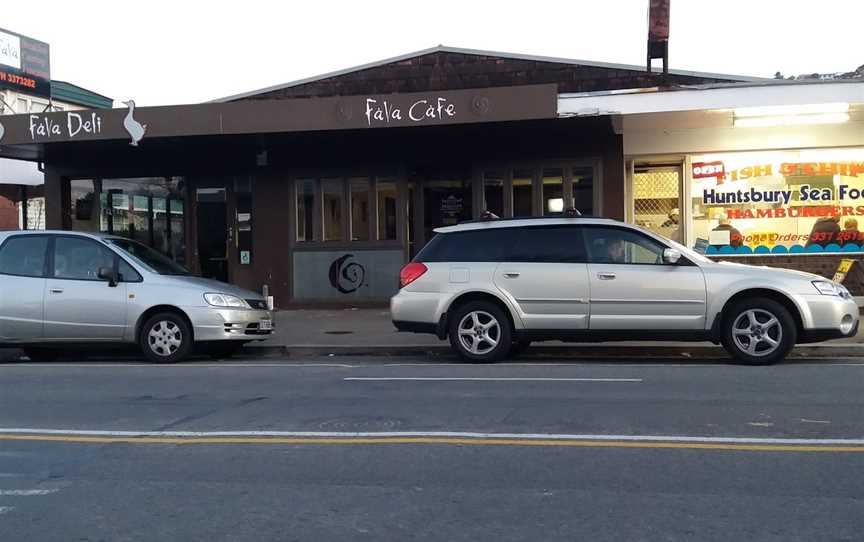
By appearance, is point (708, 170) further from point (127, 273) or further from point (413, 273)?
point (127, 273)

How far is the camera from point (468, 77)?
54.5ft

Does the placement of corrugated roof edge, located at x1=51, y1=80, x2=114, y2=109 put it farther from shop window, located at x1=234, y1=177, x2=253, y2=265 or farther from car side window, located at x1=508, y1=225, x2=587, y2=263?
car side window, located at x1=508, y1=225, x2=587, y2=263

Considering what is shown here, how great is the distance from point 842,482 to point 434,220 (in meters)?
12.6

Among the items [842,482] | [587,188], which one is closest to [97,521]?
[842,482]

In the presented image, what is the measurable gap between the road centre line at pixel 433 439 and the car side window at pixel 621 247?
4.21 metres

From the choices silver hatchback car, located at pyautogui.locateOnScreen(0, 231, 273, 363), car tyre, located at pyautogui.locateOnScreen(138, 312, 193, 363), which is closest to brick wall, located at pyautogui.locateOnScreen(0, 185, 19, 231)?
silver hatchback car, located at pyautogui.locateOnScreen(0, 231, 273, 363)

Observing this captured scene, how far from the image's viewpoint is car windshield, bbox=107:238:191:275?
37.4 feet

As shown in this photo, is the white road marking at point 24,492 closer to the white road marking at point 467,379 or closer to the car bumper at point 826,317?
the white road marking at point 467,379

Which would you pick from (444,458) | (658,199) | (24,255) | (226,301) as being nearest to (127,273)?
(226,301)

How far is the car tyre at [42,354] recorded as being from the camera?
1220 centimetres

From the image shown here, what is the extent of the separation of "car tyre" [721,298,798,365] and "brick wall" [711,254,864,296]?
18.0ft

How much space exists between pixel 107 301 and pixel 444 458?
703 cm

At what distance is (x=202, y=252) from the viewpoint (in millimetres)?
18000

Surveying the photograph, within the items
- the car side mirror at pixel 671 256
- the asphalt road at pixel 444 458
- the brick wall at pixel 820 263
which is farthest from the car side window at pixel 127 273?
the brick wall at pixel 820 263
